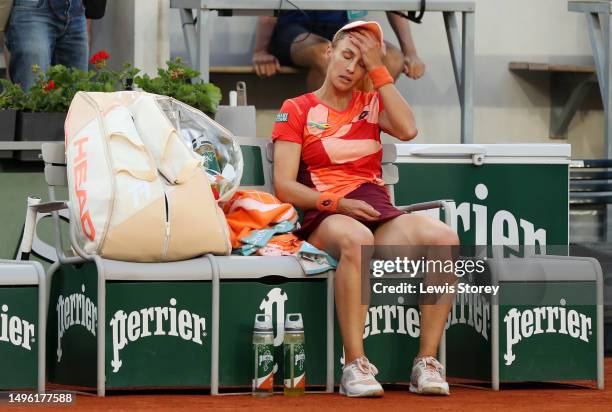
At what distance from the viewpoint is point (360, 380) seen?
498 centimetres

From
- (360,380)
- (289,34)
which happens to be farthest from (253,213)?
(289,34)

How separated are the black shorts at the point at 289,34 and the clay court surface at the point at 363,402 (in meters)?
3.31

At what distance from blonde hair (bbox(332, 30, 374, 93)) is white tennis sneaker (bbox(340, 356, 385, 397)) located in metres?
1.13

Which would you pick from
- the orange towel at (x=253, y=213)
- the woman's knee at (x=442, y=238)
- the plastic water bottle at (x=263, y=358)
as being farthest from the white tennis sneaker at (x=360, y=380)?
the orange towel at (x=253, y=213)

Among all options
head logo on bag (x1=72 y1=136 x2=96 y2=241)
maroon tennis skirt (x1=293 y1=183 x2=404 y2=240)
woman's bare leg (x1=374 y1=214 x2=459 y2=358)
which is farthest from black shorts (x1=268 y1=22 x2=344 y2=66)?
head logo on bag (x1=72 y1=136 x2=96 y2=241)

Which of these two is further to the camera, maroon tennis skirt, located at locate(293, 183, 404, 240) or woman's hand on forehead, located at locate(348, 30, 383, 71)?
woman's hand on forehead, located at locate(348, 30, 383, 71)

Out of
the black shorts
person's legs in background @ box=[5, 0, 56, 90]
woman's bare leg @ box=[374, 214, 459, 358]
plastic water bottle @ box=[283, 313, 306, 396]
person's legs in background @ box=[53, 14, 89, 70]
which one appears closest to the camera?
plastic water bottle @ box=[283, 313, 306, 396]

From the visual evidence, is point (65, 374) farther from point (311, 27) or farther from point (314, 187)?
point (311, 27)

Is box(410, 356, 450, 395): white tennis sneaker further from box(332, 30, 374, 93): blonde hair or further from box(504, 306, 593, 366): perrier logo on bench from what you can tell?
box(332, 30, 374, 93): blonde hair

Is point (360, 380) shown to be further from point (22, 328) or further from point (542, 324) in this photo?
point (22, 328)

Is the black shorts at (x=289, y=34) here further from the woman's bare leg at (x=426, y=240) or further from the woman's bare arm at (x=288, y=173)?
the woman's bare leg at (x=426, y=240)

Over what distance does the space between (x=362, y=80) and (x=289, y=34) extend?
274 cm

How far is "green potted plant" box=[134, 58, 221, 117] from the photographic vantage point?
20.6 ft

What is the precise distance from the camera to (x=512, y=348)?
5340 mm
